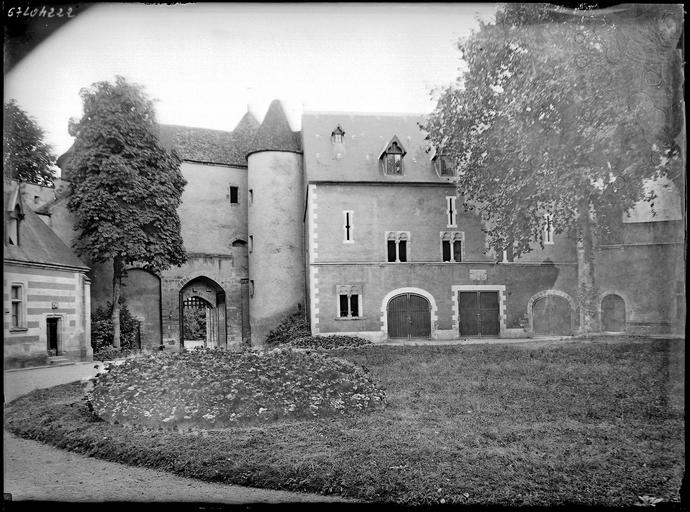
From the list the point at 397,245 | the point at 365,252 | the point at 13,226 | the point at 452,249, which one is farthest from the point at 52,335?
the point at 452,249

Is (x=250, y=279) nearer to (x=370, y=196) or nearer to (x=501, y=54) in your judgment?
(x=370, y=196)

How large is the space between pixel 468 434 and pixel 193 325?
7.39ft

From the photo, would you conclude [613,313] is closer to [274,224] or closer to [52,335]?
[274,224]

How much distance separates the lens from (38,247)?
3910 mm

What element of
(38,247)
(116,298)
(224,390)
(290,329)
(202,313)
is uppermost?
(38,247)

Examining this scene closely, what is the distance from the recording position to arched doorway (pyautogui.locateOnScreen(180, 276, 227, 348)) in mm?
3998

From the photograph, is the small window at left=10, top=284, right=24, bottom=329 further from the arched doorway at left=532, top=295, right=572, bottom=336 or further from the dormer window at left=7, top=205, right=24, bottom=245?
the arched doorway at left=532, top=295, right=572, bottom=336

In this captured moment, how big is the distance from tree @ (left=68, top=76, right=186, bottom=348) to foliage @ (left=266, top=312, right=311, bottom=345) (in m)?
0.94

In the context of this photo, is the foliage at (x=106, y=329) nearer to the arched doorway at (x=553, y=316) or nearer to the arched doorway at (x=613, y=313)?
the arched doorway at (x=553, y=316)

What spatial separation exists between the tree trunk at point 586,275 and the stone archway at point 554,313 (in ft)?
0.27

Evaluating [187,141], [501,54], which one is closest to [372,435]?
[187,141]

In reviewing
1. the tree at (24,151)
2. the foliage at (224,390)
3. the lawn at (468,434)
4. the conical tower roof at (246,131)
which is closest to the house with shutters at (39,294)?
the tree at (24,151)

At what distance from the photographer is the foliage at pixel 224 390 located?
381cm

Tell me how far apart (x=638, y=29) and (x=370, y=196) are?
244 cm
